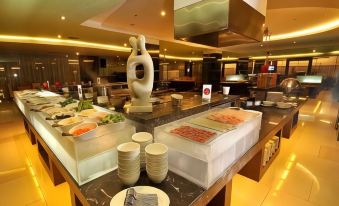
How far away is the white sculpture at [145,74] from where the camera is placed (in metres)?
1.49

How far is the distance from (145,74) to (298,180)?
8.04 ft

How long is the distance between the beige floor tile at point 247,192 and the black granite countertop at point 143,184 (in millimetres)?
1166

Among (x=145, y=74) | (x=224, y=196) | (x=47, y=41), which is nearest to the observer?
(x=224, y=196)

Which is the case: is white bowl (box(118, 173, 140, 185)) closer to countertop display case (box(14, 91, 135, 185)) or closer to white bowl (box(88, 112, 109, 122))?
countertop display case (box(14, 91, 135, 185))

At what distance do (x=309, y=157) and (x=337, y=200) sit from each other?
111 cm

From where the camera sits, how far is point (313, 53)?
10453 millimetres

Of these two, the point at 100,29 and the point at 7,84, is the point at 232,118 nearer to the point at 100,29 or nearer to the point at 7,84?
the point at 100,29

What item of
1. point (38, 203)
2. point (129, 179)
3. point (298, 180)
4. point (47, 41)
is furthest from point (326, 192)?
point (47, 41)

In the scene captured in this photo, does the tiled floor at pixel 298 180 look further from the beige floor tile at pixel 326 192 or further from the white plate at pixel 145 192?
the white plate at pixel 145 192

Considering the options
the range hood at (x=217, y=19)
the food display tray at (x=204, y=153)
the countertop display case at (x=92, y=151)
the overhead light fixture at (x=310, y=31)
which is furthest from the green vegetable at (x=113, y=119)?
the overhead light fixture at (x=310, y=31)

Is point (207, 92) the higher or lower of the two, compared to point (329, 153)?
higher

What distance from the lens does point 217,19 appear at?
173 cm

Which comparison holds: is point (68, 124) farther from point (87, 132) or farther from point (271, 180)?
point (271, 180)

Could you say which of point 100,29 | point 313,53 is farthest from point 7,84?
point 313,53
